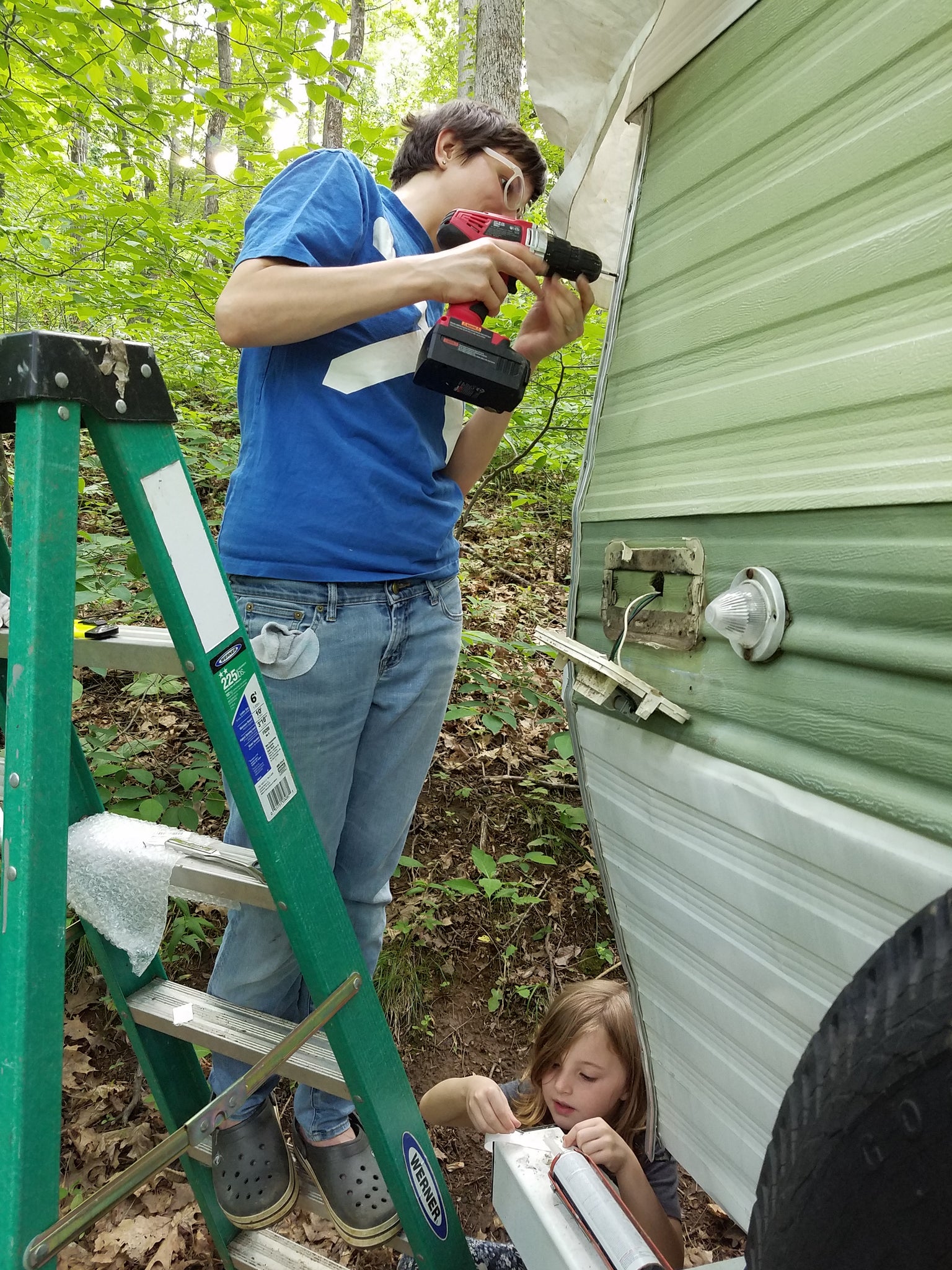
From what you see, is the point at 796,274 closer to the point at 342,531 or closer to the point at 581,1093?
the point at 342,531

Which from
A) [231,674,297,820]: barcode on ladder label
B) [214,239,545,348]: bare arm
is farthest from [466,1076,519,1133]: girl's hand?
[214,239,545,348]: bare arm

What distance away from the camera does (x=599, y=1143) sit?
143 centimetres

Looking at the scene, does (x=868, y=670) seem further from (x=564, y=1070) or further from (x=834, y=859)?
(x=564, y=1070)

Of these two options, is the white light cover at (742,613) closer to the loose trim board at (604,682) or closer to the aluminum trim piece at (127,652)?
the loose trim board at (604,682)

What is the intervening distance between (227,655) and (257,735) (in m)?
0.12

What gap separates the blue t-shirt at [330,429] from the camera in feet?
4.69

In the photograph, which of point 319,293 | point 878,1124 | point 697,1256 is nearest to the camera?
point 878,1124

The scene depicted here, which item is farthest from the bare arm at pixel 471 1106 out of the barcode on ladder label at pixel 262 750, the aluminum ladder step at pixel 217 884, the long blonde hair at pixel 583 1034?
the barcode on ladder label at pixel 262 750

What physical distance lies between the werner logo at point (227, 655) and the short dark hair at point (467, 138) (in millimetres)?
1210

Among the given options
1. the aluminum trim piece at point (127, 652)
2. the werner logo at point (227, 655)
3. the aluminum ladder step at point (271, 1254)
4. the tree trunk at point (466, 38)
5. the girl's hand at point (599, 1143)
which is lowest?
the aluminum ladder step at point (271, 1254)

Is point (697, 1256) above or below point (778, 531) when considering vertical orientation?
below

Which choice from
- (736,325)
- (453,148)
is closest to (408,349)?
(453,148)

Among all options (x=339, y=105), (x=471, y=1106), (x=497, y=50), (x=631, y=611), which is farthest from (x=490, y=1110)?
(x=339, y=105)

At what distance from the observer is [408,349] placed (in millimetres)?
1568
